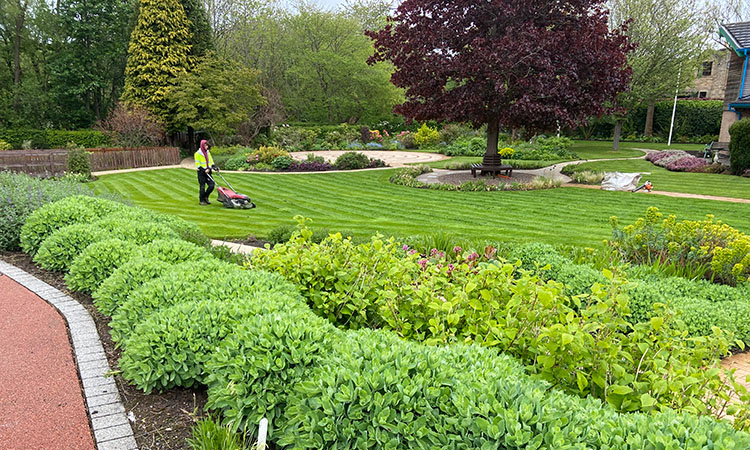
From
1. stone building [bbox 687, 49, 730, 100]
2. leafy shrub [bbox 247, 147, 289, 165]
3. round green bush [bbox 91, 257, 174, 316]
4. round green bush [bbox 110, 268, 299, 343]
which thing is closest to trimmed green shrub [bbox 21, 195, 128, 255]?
round green bush [bbox 91, 257, 174, 316]

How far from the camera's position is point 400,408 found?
225 centimetres

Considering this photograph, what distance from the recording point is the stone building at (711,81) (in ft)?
127

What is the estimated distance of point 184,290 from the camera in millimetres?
3754

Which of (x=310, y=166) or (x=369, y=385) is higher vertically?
(x=369, y=385)

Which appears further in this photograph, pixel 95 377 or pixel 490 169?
pixel 490 169

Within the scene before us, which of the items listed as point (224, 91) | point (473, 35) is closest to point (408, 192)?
point (473, 35)

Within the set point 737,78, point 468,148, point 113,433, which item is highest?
point 737,78

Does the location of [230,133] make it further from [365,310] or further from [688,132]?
[688,132]

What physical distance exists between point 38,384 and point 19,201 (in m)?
4.81

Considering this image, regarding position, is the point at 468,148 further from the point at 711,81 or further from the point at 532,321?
the point at 711,81

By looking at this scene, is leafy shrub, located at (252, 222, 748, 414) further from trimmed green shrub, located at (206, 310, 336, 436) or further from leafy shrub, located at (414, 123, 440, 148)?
leafy shrub, located at (414, 123, 440, 148)

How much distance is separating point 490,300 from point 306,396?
54.8 inches

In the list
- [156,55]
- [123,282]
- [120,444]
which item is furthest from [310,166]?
[120,444]

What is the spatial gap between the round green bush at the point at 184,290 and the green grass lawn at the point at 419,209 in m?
4.44
